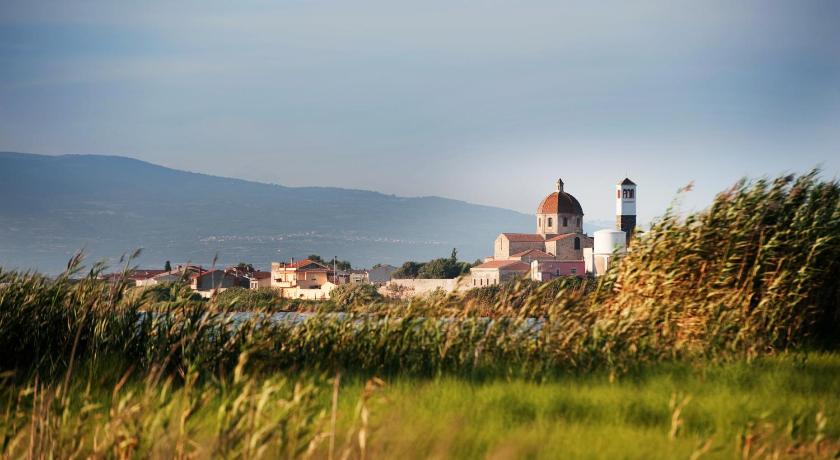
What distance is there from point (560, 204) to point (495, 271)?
25.8 m

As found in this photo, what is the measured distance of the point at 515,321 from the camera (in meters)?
9.72

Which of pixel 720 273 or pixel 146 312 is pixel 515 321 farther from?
pixel 146 312

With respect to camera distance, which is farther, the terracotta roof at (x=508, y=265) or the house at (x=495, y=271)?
the terracotta roof at (x=508, y=265)

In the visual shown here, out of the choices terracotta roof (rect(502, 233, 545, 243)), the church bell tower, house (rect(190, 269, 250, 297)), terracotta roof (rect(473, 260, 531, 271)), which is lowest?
house (rect(190, 269, 250, 297))

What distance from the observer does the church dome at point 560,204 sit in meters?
123

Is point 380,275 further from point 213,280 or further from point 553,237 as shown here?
point 213,280

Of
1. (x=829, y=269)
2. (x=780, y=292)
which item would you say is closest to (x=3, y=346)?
(x=780, y=292)

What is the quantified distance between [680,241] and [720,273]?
2.16ft

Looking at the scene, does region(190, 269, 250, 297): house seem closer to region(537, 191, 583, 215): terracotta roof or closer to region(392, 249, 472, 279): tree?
region(392, 249, 472, 279): tree

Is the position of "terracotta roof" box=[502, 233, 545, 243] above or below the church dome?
below

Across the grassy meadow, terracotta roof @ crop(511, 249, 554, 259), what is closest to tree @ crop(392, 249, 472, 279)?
terracotta roof @ crop(511, 249, 554, 259)

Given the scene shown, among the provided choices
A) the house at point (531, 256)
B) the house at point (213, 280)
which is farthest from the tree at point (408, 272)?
the house at point (213, 280)

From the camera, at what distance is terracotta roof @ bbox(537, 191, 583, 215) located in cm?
12275

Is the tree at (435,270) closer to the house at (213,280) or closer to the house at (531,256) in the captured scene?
the house at (531,256)
